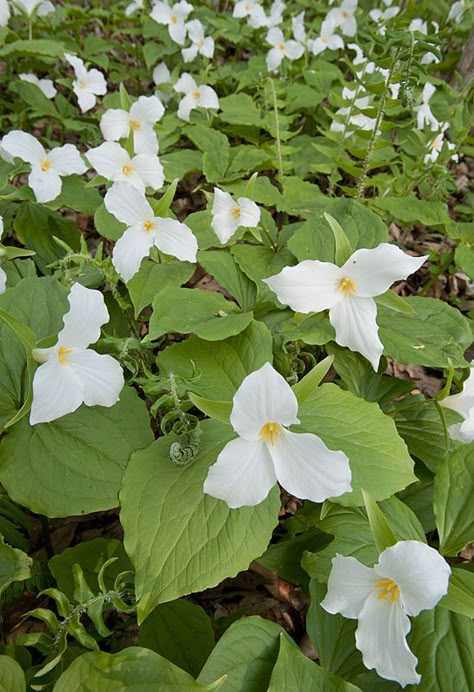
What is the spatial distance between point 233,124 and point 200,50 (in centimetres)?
88

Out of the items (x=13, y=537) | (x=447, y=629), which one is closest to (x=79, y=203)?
(x=13, y=537)

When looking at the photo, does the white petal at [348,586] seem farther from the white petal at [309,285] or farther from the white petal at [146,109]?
the white petal at [146,109]

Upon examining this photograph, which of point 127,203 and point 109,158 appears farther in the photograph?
point 109,158

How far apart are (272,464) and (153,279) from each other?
42.3 inches

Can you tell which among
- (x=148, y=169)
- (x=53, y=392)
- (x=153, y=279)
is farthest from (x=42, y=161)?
Answer: (x=53, y=392)

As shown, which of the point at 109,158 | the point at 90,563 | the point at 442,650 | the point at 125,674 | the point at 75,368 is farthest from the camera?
the point at 109,158

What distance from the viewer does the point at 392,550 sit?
3.32ft

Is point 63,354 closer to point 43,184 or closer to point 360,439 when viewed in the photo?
point 360,439

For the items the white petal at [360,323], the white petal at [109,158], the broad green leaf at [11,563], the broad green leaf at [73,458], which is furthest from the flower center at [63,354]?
the white petal at [109,158]

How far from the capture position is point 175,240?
175 cm

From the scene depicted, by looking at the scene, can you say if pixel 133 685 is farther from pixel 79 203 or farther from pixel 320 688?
pixel 79 203

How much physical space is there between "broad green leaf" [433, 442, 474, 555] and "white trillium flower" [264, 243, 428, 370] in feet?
1.16

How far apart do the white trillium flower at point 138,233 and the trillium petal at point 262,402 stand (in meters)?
0.89

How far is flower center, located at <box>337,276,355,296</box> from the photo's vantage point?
1.47 meters
